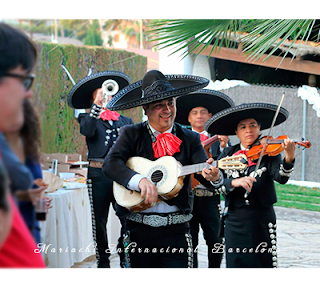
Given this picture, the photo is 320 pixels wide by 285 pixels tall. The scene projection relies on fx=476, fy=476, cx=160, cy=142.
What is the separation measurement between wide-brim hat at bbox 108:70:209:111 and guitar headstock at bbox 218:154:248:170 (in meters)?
0.53

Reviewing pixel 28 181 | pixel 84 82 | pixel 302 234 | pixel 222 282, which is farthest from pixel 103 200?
pixel 28 181

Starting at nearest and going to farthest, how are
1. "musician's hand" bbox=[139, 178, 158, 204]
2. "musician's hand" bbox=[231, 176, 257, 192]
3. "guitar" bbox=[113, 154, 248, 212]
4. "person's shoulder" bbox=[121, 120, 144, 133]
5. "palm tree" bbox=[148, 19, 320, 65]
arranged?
"musician's hand" bbox=[139, 178, 158, 204], "guitar" bbox=[113, 154, 248, 212], "person's shoulder" bbox=[121, 120, 144, 133], "musician's hand" bbox=[231, 176, 257, 192], "palm tree" bbox=[148, 19, 320, 65]

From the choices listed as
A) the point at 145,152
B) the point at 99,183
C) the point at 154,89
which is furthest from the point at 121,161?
the point at 99,183

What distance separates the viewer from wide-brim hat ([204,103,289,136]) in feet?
12.2

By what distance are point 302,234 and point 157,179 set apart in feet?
5.56

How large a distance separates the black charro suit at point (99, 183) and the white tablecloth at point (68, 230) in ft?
0.45

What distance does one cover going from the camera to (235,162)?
10.4 ft

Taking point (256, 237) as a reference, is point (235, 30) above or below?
above

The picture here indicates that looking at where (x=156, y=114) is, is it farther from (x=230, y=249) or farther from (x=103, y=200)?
(x=103, y=200)

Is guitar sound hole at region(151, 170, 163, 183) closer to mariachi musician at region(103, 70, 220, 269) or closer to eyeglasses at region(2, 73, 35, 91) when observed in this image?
mariachi musician at region(103, 70, 220, 269)

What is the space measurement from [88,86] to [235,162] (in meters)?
1.92

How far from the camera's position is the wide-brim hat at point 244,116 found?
12.2 feet

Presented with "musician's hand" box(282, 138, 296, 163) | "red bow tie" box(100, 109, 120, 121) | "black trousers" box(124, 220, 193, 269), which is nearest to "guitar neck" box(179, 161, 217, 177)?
"black trousers" box(124, 220, 193, 269)

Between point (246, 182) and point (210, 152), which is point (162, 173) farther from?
point (210, 152)
